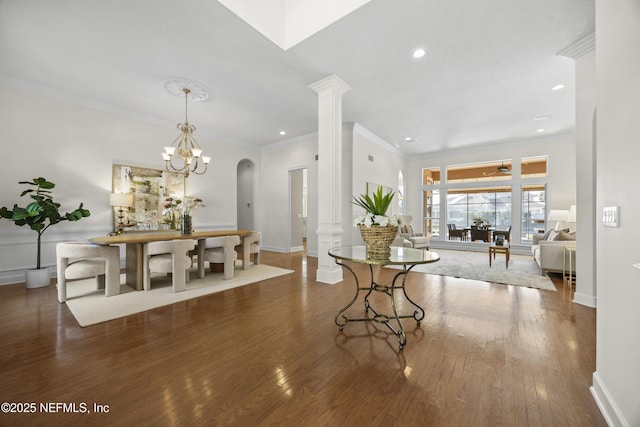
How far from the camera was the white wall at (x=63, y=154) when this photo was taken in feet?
12.4

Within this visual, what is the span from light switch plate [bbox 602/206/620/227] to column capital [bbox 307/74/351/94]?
11.4 feet

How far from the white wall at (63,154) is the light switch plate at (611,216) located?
6553 mm

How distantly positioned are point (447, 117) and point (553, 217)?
3605 millimetres

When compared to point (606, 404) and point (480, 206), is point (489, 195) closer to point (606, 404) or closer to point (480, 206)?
point (480, 206)

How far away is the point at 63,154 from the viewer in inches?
167

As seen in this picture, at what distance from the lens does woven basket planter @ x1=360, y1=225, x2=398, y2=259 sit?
2.21 metres

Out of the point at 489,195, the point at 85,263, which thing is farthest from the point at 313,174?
the point at 489,195

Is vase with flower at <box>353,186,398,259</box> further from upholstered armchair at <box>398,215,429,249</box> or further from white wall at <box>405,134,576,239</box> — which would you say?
white wall at <box>405,134,576,239</box>

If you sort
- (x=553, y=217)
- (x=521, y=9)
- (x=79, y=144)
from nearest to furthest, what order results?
(x=521, y=9), (x=79, y=144), (x=553, y=217)

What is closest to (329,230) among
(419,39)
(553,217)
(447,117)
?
(419,39)

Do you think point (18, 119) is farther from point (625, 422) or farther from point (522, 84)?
point (522, 84)

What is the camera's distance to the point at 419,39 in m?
3.00

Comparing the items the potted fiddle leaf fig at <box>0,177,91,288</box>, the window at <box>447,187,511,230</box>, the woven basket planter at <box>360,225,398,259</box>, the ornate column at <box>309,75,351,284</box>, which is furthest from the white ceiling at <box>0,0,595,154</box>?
the window at <box>447,187,511,230</box>

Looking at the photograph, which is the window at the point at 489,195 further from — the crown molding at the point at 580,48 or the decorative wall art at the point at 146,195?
the decorative wall art at the point at 146,195
